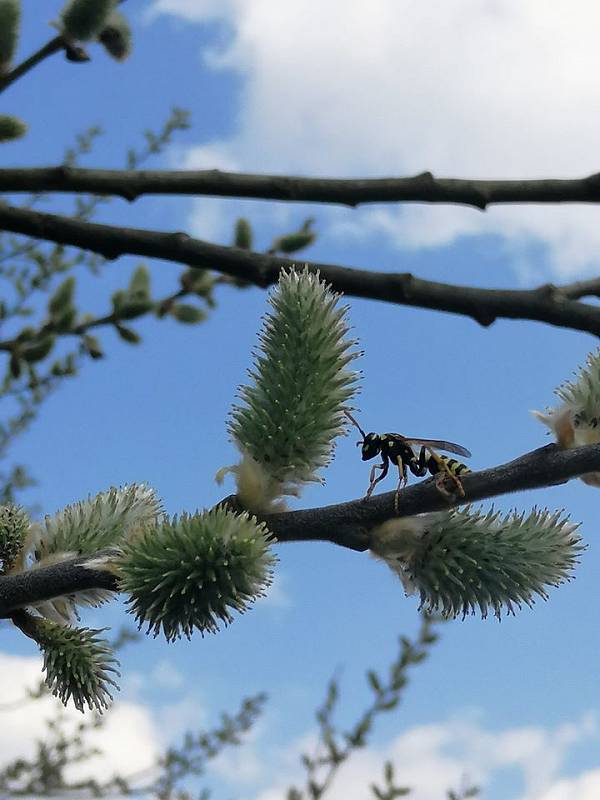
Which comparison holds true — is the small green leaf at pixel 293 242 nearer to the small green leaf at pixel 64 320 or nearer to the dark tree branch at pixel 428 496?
the small green leaf at pixel 64 320

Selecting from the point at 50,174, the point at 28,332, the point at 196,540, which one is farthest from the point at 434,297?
the point at 28,332

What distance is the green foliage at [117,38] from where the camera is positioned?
355 centimetres

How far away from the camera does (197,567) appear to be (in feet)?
5.28

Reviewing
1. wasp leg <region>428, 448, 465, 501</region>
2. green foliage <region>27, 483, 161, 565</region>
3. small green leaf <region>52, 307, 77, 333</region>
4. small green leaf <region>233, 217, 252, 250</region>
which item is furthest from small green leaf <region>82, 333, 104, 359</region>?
wasp leg <region>428, 448, 465, 501</region>

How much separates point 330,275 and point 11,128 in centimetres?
108

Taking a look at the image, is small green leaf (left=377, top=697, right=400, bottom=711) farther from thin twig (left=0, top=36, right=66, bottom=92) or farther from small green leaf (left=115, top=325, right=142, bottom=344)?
thin twig (left=0, top=36, right=66, bottom=92)

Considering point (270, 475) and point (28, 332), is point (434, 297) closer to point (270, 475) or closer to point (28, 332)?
point (270, 475)

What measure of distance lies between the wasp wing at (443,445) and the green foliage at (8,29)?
1.94m

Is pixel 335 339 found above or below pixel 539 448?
above

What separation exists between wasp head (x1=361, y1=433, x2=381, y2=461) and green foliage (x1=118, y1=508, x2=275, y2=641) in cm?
39

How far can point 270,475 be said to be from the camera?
5.95ft

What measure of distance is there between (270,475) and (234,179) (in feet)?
4.20

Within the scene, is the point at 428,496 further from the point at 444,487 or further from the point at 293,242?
the point at 293,242

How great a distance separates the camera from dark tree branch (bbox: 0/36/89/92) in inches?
125
